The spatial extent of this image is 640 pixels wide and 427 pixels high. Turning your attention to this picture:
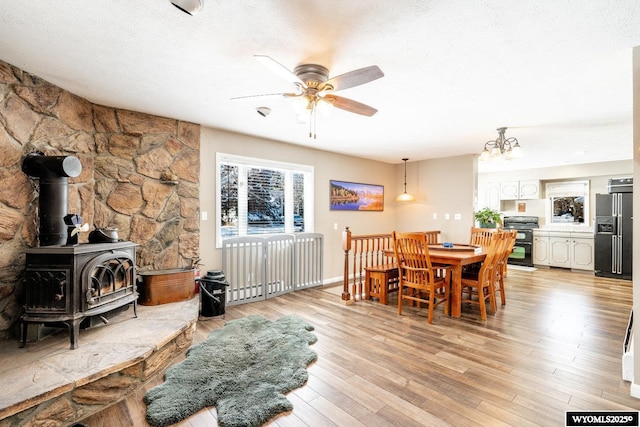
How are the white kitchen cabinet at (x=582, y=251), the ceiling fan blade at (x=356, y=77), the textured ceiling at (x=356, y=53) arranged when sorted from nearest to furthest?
1. the textured ceiling at (x=356, y=53)
2. the ceiling fan blade at (x=356, y=77)
3. the white kitchen cabinet at (x=582, y=251)

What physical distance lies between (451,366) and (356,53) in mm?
2531

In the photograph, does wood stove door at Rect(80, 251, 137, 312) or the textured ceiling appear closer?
the textured ceiling

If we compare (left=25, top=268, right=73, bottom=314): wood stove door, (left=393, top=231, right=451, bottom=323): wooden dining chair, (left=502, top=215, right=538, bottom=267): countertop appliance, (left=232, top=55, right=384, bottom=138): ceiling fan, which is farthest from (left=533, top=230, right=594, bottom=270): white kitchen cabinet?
(left=25, top=268, right=73, bottom=314): wood stove door

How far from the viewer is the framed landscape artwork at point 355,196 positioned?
218 inches

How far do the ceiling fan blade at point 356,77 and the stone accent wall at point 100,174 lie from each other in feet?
7.97

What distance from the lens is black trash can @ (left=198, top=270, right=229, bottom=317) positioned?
350cm

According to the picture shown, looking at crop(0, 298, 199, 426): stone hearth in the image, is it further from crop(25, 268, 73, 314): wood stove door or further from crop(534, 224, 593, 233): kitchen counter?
crop(534, 224, 593, 233): kitchen counter

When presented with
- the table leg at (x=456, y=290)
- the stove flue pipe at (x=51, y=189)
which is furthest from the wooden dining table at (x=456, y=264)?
the stove flue pipe at (x=51, y=189)

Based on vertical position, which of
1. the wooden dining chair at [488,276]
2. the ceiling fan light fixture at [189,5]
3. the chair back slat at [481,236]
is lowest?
the wooden dining chair at [488,276]

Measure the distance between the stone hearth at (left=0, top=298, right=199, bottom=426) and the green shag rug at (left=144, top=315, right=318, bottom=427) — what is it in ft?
0.65

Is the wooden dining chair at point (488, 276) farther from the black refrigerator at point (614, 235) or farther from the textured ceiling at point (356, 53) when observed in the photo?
the black refrigerator at point (614, 235)

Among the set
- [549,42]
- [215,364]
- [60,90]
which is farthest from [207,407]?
[549,42]

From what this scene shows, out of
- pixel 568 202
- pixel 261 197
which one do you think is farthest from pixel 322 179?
pixel 568 202

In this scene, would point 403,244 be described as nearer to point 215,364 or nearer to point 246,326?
point 246,326
